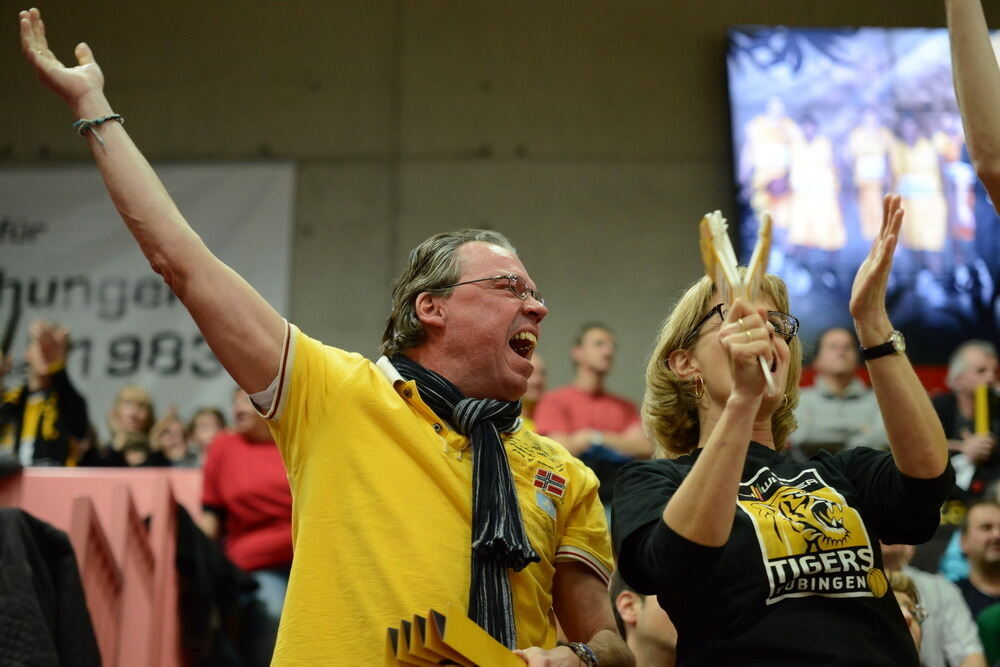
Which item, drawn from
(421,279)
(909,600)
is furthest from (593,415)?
(421,279)

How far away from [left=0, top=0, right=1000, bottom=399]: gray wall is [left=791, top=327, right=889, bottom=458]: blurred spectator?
7.15ft

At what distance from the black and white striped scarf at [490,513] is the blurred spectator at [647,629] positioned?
93 cm

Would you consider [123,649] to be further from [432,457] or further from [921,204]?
[921,204]

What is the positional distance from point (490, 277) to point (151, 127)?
6.31m

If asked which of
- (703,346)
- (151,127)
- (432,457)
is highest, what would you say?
(151,127)

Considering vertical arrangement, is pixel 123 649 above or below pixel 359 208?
below

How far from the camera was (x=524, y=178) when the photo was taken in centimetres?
772

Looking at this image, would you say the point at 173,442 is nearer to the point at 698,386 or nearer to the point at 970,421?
the point at 970,421

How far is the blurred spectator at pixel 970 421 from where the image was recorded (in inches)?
185

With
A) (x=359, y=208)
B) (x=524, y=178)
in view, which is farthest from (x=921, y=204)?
Answer: (x=359, y=208)

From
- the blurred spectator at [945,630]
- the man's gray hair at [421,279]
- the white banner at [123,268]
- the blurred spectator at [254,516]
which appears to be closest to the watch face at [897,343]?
the man's gray hair at [421,279]

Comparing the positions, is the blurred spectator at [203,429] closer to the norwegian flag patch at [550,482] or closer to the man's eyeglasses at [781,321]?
the norwegian flag patch at [550,482]

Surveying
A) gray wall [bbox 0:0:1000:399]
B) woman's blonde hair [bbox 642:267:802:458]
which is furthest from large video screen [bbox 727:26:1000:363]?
woman's blonde hair [bbox 642:267:802:458]

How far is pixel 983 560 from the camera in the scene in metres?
3.85
